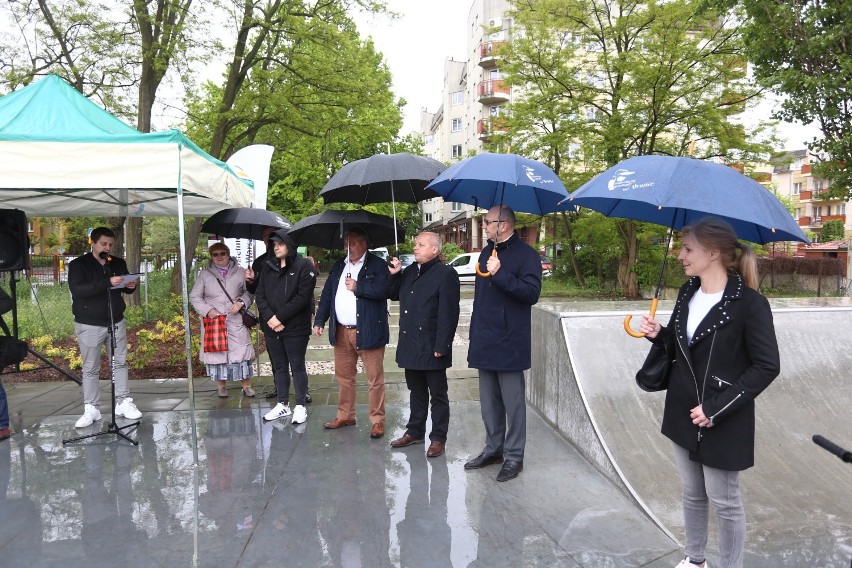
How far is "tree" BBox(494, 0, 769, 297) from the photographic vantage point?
13.5 meters

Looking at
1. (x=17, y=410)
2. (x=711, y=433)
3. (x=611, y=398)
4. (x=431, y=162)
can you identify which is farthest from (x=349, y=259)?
(x=17, y=410)

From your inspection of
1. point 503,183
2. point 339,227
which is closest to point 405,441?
point 339,227

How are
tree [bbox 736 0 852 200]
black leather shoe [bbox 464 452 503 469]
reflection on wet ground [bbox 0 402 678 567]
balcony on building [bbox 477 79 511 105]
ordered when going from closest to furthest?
reflection on wet ground [bbox 0 402 678 567], black leather shoe [bbox 464 452 503 469], tree [bbox 736 0 852 200], balcony on building [bbox 477 79 511 105]

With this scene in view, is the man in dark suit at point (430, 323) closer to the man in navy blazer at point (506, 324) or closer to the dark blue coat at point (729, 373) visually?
the man in navy blazer at point (506, 324)

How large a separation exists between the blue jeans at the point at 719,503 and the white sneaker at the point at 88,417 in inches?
199

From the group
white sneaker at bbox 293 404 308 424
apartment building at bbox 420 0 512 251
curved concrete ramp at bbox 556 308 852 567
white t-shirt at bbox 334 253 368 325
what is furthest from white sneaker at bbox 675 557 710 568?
apartment building at bbox 420 0 512 251

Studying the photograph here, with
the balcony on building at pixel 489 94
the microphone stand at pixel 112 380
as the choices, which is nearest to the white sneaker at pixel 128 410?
the microphone stand at pixel 112 380

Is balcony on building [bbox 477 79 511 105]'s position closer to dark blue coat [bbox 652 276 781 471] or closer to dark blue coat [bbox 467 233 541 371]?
dark blue coat [bbox 467 233 541 371]

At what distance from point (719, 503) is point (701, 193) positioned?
1.45m

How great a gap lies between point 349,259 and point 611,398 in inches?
98.8

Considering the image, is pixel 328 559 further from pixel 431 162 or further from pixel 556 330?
pixel 431 162

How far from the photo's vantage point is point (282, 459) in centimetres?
445

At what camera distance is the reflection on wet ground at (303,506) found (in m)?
3.07

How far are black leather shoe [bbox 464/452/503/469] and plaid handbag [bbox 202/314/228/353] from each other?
316cm
